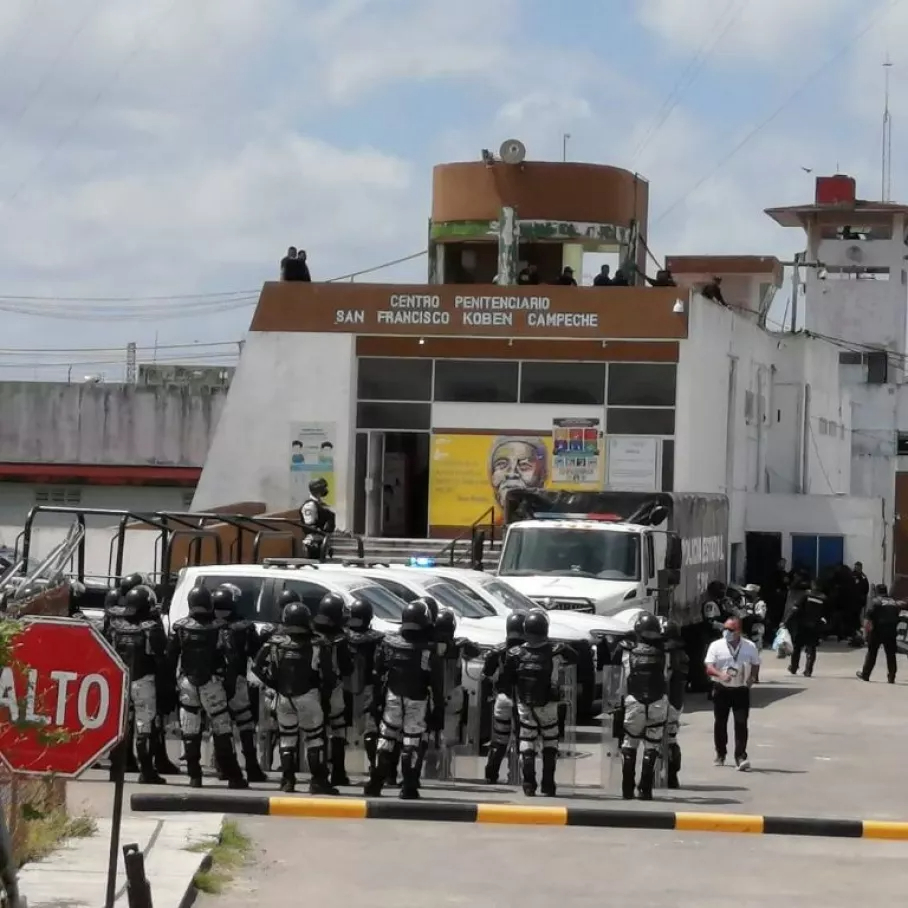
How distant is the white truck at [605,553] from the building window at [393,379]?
10847mm

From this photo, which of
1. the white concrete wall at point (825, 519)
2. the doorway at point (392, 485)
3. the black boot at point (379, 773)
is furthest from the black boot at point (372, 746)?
the white concrete wall at point (825, 519)

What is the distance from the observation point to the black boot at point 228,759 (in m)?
16.5

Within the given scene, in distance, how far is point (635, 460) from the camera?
4022 centimetres

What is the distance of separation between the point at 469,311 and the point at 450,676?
22.9 meters

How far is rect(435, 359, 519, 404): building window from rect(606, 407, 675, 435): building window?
79.0 inches

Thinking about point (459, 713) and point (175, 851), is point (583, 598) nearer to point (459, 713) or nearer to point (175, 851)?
point (459, 713)

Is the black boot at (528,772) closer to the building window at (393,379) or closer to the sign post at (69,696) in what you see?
Answer: the sign post at (69,696)

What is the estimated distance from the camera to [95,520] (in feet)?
191

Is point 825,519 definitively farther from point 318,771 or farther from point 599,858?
point 599,858

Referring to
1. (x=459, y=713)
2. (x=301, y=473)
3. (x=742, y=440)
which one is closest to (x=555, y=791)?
(x=459, y=713)

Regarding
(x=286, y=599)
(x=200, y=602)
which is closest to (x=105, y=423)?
(x=286, y=599)

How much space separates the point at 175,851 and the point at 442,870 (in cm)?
172

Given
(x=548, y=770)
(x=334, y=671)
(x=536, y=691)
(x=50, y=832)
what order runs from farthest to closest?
(x=548, y=770) → (x=536, y=691) → (x=334, y=671) → (x=50, y=832)

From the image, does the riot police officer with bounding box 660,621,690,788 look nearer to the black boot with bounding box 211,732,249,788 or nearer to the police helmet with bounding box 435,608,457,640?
the police helmet with bounding box 435,608,457,640
